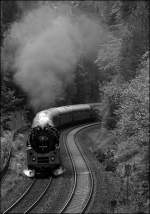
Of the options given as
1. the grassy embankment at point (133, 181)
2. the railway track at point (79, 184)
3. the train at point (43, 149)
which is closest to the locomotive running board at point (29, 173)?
the train at point (43, 149)

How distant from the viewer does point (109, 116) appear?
33062 mm

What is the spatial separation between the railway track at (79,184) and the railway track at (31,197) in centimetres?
165

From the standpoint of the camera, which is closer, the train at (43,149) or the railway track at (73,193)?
the railway track at (73,193)

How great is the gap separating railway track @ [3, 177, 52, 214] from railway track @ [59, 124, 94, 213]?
165cm

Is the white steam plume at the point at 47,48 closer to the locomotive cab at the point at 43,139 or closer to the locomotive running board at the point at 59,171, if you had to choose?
the locomotive running board at the point at 59,171

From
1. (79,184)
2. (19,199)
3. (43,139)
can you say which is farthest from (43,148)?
(19,199)

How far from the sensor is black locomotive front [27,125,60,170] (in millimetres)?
24223

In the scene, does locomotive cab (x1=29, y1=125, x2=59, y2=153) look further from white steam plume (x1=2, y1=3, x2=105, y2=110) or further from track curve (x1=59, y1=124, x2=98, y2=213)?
white steam plume (x1=2, y1=3, x2=105, y2=110)

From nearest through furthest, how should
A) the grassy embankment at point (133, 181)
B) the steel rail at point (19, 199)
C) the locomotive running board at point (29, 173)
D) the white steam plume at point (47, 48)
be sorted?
the grassy embankment at point (133, 181) → the steel rail at point (19, 199) → the locomotive running board at point (29, 173) → the white steam plume at point (47, 48)

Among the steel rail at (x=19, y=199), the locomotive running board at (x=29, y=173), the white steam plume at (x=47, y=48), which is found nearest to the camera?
the steel rail at (x=19, y=199)

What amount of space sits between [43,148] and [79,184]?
3079 mm

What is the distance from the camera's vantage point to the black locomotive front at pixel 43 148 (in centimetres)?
2422

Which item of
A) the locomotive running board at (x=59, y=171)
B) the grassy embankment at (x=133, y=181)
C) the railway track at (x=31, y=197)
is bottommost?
the locomotive running board at (x=59, y=171)

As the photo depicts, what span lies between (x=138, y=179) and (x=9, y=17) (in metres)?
56.0
